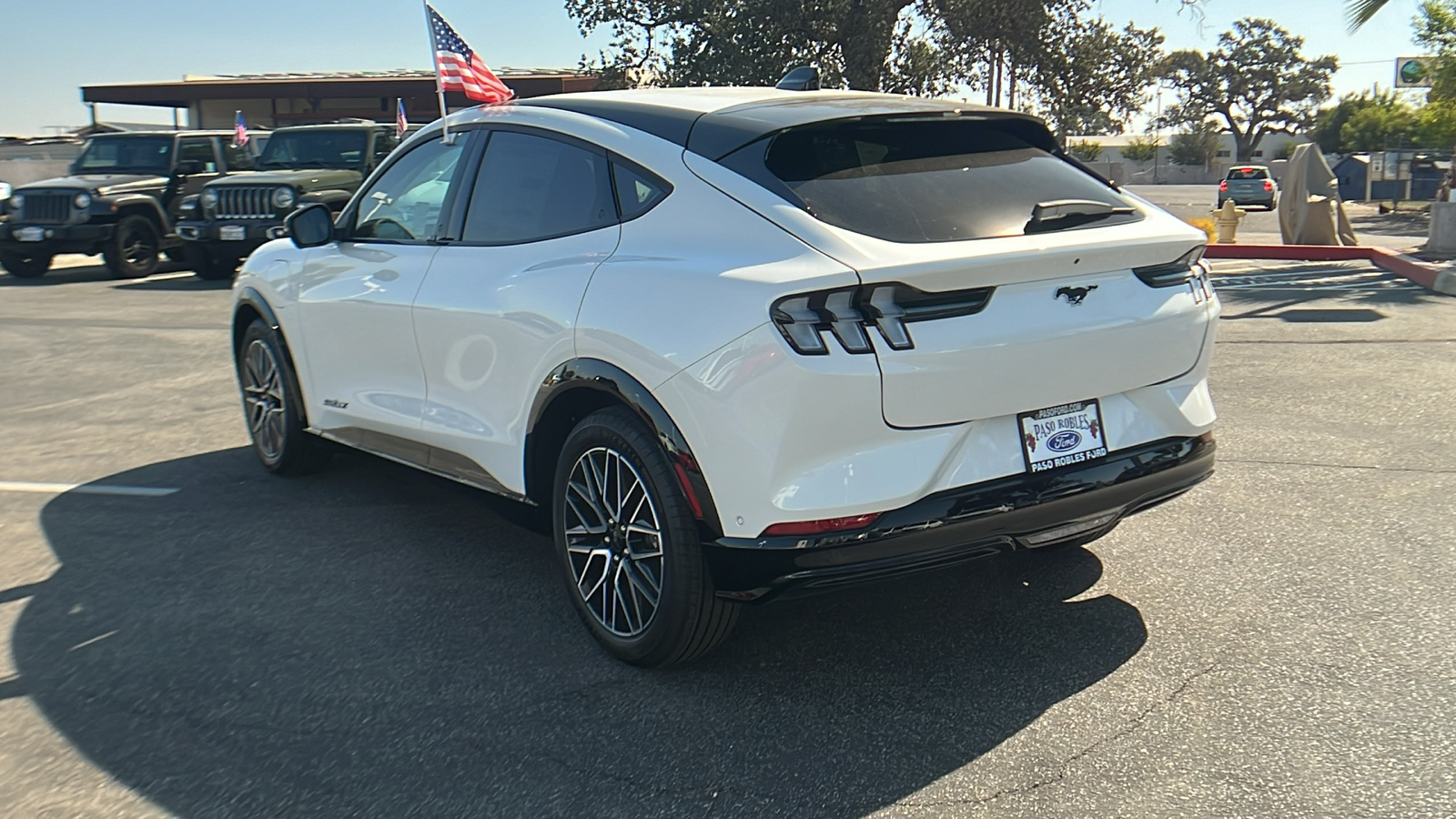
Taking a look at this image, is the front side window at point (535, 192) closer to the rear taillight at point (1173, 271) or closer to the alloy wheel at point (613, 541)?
the alloy wheel at point (613, 541)

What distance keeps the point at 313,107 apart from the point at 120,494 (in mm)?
40661

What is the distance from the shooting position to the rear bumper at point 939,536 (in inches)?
131

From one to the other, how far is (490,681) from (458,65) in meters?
5.03

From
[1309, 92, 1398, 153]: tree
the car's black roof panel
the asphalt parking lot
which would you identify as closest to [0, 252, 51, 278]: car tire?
the asphalt parking lot

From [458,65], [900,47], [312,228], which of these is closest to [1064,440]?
[312,228]

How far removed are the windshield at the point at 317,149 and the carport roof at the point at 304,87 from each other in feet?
66.2

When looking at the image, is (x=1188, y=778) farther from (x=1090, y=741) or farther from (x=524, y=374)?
(x=524, y=374)

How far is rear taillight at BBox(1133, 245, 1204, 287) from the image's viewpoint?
12.5 feet

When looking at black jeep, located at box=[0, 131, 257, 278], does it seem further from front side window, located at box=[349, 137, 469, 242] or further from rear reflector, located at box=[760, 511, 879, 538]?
rear reflector, located at box=[760, 511, 879, 538]

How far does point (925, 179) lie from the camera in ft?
12.5

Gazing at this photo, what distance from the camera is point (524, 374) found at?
4160 mm

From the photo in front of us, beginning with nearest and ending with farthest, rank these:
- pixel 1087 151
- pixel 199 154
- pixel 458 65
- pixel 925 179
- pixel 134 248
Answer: pixel 925 179 → pixel 458 65 → pixel 134 248 → pixel 199 154 → pixel 1087 151

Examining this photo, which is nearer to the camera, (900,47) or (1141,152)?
(900,47)

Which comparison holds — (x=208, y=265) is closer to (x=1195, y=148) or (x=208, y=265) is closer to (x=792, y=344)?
(x=792, y=344)
